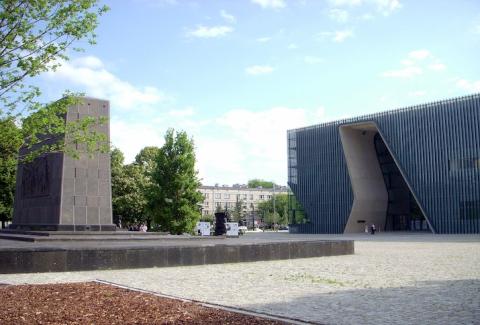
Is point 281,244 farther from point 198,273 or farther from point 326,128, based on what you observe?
point 326,128

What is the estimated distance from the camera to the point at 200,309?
8.62 m

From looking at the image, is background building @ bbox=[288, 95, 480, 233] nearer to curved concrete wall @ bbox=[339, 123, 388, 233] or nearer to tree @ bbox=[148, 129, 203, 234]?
curved concrete wall @ bbox=[339, 123, 388, 233]

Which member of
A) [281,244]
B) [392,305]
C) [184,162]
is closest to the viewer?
[392,305]

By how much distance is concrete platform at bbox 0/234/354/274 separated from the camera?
48.3 feet

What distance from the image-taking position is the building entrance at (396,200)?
6775 centimetres

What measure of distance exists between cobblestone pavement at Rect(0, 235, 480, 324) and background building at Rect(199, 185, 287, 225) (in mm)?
139358

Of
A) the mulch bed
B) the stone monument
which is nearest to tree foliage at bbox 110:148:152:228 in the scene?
the stone monument

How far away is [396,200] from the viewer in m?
69.1

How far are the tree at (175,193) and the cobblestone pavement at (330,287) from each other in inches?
896

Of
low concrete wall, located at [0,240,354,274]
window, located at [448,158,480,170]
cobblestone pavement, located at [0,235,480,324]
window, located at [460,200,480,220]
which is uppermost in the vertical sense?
window, located at [448,158,480,170]

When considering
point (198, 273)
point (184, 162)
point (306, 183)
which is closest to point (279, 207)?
point (306, 183)

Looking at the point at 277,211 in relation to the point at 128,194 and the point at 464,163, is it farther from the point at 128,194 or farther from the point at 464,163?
the point at 464,163

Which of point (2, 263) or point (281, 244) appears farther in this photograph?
point (281, 244)

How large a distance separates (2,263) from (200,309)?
838 centimetres
